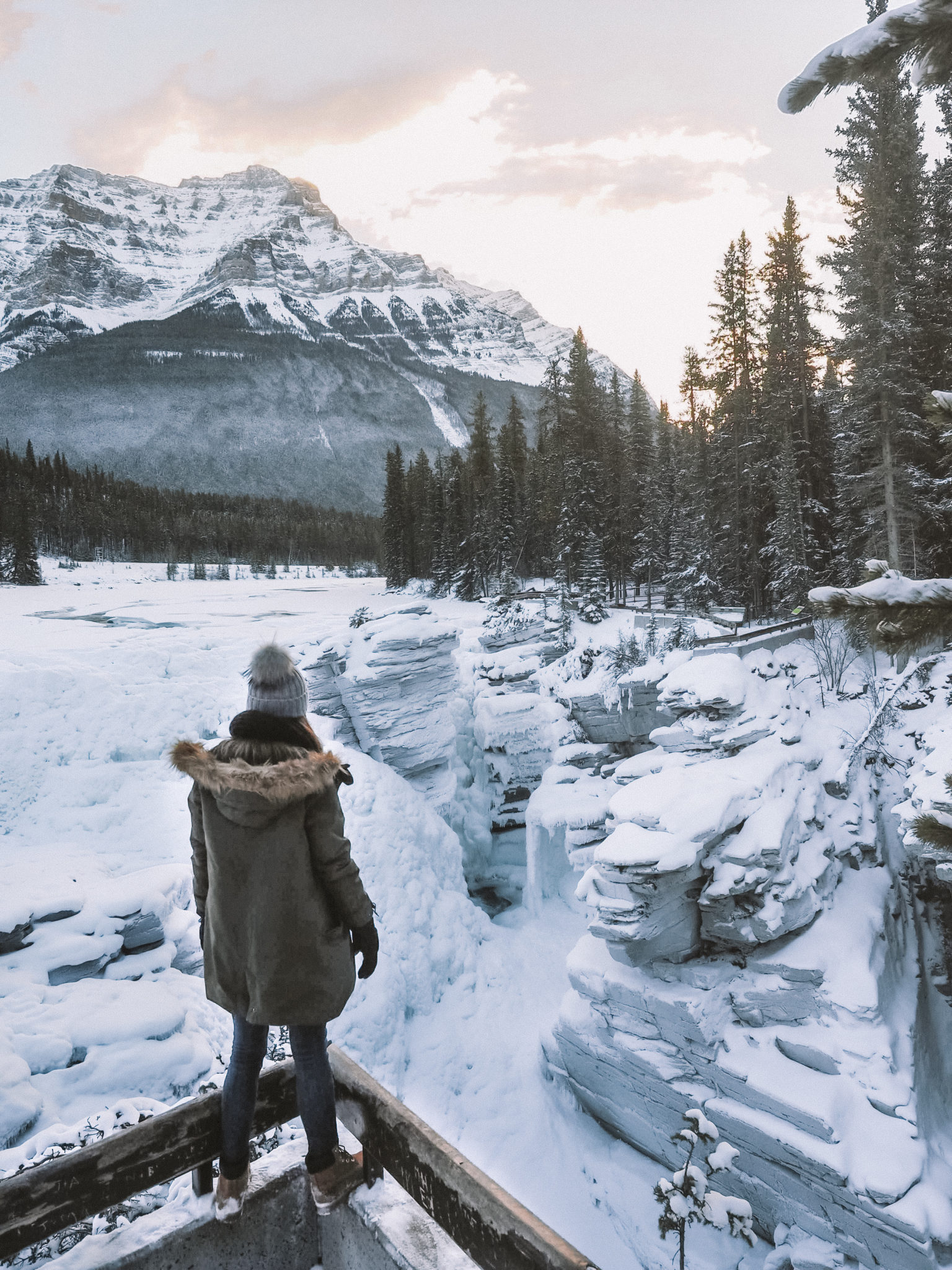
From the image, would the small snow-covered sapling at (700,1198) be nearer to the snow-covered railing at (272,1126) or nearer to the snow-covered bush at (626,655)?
the snow-covered railing at (272,1126)

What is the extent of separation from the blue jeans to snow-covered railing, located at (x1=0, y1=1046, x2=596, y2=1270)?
91mm

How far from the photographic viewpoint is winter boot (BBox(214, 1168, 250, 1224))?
2057 millimetres

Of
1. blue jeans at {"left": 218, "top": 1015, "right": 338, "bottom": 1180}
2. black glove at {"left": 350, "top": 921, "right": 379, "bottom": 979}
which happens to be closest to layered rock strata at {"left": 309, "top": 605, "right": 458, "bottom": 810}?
black glove at {"left": 350, "top": 921, "right": 379, "bottom": 979}

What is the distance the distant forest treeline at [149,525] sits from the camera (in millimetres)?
50359

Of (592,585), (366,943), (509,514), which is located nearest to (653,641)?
(592,585)

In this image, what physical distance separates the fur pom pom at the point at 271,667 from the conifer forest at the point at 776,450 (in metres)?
11.0

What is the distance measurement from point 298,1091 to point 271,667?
1.60 m

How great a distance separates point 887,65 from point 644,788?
1010 cm

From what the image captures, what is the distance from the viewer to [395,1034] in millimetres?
9906

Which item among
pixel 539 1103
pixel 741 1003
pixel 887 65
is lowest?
pixel 539 1103

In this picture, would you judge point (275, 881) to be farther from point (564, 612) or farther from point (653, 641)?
point (564, 612)

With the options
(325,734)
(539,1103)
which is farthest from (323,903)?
(325,734)

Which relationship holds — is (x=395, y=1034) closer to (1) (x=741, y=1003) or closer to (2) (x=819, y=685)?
(1) (x=741, y=1003)

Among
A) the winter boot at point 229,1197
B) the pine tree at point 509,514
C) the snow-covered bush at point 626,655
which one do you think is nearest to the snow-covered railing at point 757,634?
the snow-covered bush at point 626,655
